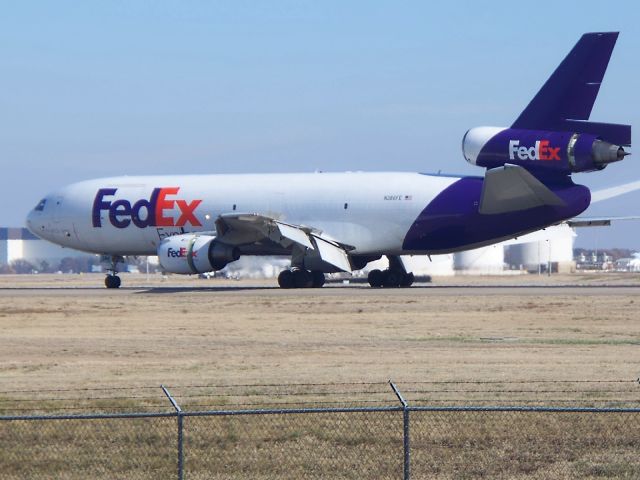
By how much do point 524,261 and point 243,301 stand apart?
214 feet

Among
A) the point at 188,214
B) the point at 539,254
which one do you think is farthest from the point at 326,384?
the point at 539,254

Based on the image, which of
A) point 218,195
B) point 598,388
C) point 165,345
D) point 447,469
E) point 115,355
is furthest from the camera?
point 218,195

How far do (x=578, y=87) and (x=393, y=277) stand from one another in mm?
12048

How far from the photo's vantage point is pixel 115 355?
2689 centimetres

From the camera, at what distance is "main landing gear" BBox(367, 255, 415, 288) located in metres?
52.2

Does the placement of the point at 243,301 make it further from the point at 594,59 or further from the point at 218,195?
the point at 594,59

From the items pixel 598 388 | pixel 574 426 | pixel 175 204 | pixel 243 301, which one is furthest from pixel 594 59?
pixel 574 426

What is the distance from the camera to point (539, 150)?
45.3 metres

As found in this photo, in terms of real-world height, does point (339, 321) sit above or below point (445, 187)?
below

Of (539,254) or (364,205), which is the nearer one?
(364,205)

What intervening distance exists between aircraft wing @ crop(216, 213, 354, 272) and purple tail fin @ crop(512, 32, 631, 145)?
10007 millimetres

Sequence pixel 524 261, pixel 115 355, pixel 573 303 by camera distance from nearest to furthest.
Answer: pixel 115 355, pixel 573 303, pixel 524 261

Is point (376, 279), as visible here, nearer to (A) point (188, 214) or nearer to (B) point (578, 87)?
(A) point (188, 214)

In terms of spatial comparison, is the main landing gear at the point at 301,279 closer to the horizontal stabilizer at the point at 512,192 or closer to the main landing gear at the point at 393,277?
the main landing gear at the point at 393,277
